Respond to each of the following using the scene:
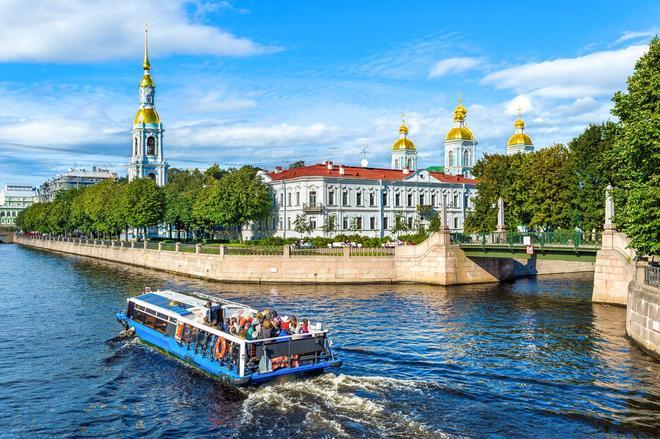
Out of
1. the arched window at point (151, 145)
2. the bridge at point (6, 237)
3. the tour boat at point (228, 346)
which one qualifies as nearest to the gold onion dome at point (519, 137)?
the arched window at point (151, 145)

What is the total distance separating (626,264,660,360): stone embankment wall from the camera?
27.8 meters

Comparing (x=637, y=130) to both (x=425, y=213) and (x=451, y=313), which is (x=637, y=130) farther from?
(x=425, y=213)

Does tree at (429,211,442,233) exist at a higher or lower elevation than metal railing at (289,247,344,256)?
higher

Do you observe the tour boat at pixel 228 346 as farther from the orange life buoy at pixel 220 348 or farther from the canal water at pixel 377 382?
the canal water at pixel 377 382

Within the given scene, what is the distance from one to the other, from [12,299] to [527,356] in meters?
40.2

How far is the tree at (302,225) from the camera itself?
89.2 m

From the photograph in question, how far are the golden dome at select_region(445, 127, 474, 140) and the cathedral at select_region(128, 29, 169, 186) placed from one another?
6654cm

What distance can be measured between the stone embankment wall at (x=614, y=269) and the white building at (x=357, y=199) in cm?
4887

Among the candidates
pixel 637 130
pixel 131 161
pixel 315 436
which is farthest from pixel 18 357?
pixel 131 161

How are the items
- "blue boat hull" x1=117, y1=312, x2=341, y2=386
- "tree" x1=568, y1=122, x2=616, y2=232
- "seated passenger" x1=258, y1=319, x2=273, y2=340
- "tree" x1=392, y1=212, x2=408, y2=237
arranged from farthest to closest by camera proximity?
1. "tree" x1=392, y1=212, x2=408, y2=237
2. "tree" x1=568, y1=122, x2=616, y2=232
3. "seated passenger" x1=258, y1=319, x2=273, y2=340
4. "blue boat hull" x1=117, y1=312, x2=341, y2=386

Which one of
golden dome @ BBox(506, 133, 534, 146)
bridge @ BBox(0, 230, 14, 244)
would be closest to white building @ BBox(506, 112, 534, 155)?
golden dome @ BBox(506, 133, 534, 146)

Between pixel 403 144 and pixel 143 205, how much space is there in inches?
2263

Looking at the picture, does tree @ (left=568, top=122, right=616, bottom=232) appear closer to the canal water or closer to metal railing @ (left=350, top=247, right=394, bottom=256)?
the canal water

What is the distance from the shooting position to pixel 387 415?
68.8 feet
